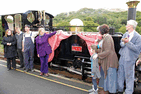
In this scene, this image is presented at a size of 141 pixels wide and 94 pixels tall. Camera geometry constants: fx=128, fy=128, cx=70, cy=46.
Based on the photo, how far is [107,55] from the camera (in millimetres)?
3221

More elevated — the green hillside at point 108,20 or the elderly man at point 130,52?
the green hillside at point 108,20

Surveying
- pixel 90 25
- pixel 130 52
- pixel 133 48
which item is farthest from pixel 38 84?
pixel 90 25

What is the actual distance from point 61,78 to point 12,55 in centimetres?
280

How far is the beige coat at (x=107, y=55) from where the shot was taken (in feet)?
10.4

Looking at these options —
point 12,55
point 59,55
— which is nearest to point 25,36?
point 12,55

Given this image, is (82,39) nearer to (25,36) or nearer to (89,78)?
(89,78)

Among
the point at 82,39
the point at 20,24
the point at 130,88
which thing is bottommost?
the point at 130,88

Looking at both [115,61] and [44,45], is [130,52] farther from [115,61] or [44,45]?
[44,45]

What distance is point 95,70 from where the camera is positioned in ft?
10.9

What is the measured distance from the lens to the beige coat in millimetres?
3178

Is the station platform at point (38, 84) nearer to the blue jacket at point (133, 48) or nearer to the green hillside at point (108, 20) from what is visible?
the blue jacket at point (133, 48)

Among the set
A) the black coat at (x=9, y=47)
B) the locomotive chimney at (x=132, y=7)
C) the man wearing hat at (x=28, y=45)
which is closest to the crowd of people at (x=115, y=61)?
the man wearing hat at (x=28, y=45)

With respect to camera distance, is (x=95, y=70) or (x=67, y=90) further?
(x=67, y=90)

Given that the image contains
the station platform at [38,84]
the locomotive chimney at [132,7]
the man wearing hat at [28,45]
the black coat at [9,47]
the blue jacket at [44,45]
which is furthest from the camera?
the locomotive chimney at [132,7]
